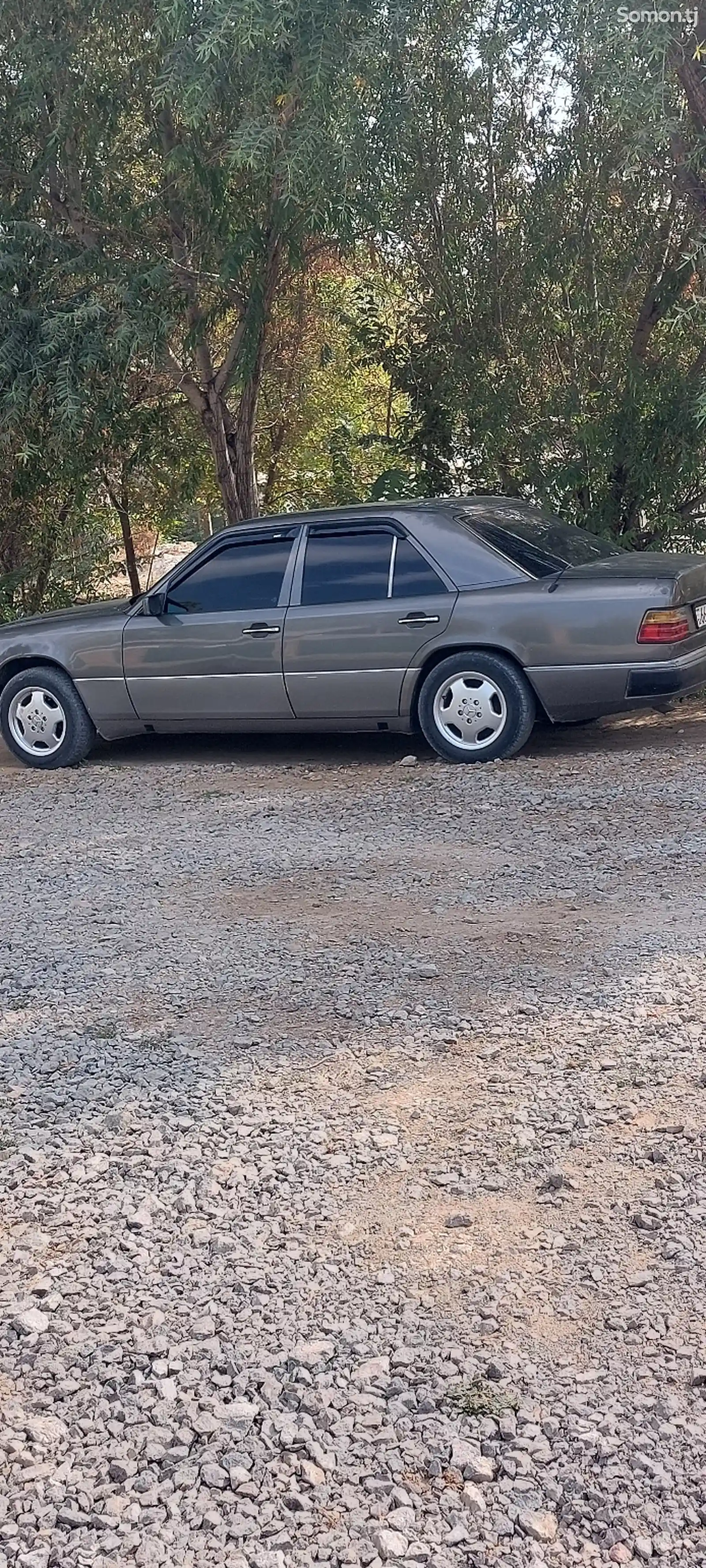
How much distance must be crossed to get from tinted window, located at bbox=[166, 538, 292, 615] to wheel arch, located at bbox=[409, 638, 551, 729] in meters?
1.06

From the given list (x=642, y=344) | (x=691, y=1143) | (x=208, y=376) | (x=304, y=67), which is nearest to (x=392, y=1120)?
(x=691, y=1143)

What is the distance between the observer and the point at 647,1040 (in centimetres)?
428

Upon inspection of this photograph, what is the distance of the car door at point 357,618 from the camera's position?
8.23m

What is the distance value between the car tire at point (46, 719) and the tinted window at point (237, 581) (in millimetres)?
947

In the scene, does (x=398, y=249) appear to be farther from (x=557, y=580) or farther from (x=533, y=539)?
(x=557, y=580)

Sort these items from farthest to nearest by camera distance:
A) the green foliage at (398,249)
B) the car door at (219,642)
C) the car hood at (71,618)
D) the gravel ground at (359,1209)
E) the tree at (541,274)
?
the tree at (541,274)
the green foliage at (398,249)
the car hood at (71,618)
the car door at (219,642)
the gravel ground at (359,1209)

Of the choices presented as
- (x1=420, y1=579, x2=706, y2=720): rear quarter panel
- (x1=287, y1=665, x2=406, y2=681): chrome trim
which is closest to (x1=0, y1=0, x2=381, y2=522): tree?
(x1=287, y1=665, x2=406, y2=681): chrome trim

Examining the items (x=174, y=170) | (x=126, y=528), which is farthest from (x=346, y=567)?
(x=126, y=528)

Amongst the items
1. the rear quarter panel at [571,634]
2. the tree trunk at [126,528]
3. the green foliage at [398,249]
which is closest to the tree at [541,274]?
the green foliage at [398,249]

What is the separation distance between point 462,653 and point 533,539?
95 cm

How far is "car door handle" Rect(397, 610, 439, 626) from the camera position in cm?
813

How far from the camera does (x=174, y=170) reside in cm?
1010

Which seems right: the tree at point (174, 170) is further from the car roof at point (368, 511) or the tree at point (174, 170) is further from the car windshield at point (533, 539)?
the car windshield at point (533, 539)

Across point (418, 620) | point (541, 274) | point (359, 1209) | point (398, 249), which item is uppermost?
point (398, 249)
